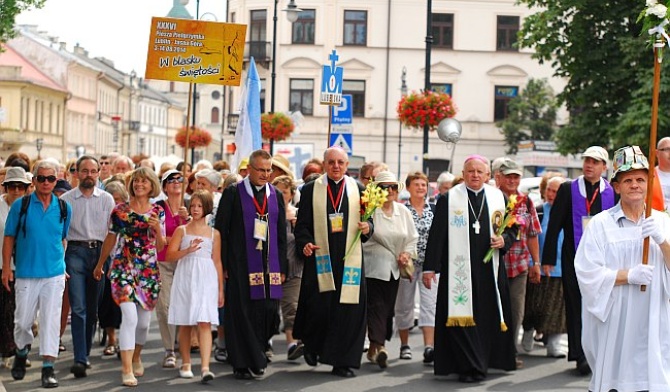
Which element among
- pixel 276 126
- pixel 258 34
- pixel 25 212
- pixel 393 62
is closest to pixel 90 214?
pixel 25 212

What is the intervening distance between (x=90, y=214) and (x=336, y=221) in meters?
2.24

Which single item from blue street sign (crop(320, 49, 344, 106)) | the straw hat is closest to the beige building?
blue street sign (crop(320, 49, 344, 106))

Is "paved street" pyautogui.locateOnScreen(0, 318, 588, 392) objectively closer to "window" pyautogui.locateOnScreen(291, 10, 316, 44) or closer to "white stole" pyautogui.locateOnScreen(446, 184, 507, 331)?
"white stole" pyautogui.locateOnScreen(446, 184, 507, 331)

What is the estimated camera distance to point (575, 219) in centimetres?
1296

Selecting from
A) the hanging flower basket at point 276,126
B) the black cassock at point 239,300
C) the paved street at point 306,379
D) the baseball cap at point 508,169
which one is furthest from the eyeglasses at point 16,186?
the hanging flower basket at point 276,126

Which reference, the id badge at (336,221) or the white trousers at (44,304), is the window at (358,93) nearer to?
the id badge at (336,221)

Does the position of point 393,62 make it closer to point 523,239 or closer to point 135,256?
point 523,239

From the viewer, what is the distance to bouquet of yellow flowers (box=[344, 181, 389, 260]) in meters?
12.7

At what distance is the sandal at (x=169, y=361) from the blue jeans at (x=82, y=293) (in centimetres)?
79

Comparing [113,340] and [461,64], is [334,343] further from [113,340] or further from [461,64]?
[461,64]

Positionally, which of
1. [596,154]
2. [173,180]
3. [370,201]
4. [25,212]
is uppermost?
[596,154]

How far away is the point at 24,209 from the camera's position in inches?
452

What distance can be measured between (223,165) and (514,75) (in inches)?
1783

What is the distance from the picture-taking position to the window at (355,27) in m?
62.4
